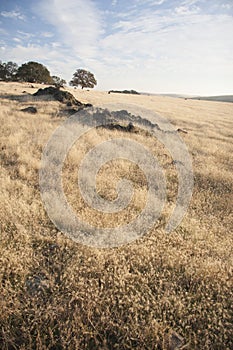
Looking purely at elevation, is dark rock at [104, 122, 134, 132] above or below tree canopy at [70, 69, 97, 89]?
below

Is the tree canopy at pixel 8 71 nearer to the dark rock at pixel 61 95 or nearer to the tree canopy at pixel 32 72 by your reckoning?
the tree canopy at pixel 32 72

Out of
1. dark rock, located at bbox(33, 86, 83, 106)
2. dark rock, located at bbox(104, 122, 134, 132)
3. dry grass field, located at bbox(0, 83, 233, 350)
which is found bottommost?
dry grass field, located at bbox(0, 83, 233, 350)

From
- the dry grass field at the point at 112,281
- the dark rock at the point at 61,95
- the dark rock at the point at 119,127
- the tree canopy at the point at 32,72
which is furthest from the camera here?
the tree canopy at the point at 32,72

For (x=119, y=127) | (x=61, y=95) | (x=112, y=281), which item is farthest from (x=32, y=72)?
(x=112, y=281)

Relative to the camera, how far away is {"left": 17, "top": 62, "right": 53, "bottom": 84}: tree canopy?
5109cm

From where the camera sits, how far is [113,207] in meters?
6.28

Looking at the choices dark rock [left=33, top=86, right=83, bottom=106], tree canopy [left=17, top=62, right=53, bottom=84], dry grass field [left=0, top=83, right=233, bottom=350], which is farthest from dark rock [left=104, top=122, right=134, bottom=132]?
tree canopy [left=17, top=62, right=53, bottom=84]

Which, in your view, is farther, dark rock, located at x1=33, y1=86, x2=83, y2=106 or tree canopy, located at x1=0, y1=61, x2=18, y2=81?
tree canopy, located at x1=0, y1=61, x2=18, y2=81

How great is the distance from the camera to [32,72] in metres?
51.0

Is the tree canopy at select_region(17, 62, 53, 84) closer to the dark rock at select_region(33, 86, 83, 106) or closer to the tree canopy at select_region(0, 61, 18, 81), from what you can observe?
the tree canopy at select_region(0, 61, 18, 81)

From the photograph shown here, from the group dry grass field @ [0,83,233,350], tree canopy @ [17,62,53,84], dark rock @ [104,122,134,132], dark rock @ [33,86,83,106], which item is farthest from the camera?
tree canopy @ [17,62,53,84]

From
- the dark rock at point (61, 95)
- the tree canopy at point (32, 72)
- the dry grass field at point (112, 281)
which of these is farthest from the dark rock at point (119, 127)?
the tree canopy at point (32, 72)

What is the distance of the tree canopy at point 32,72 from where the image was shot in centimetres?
5109

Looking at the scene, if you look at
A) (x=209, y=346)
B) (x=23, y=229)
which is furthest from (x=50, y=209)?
(x=209, y=346)
